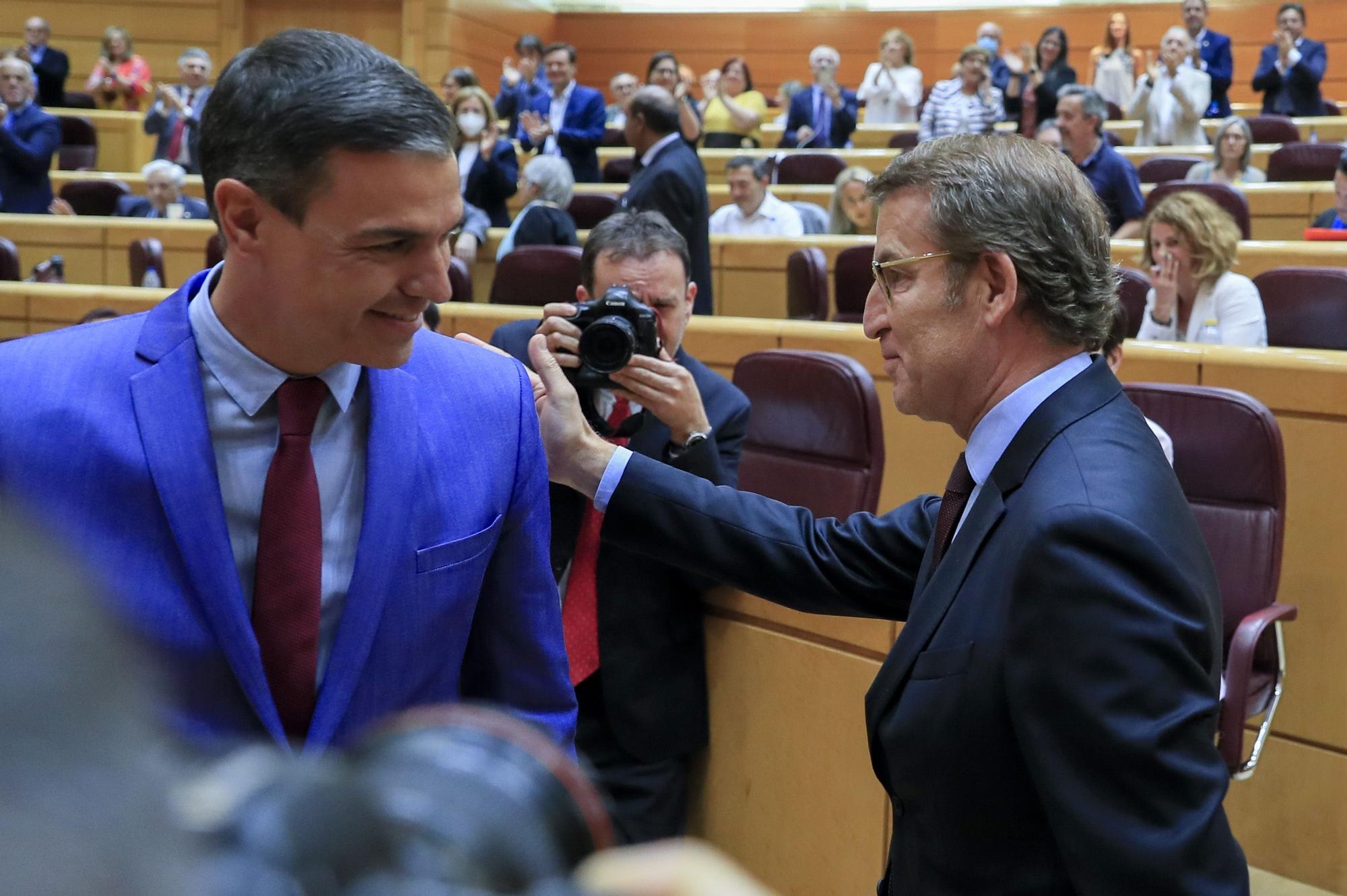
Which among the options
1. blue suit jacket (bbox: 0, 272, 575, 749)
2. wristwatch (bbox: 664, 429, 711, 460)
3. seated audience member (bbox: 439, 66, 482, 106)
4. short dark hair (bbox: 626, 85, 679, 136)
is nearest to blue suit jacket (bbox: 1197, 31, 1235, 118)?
seated audience member (bbox: 439, 66, 482, 106)

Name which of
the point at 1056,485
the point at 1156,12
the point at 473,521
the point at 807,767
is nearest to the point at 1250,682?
the point at 807,767

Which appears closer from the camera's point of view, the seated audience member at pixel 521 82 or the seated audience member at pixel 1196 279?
the seated audience member at pixel 1196 279

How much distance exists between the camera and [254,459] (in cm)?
111

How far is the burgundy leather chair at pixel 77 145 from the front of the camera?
1003 centimetres

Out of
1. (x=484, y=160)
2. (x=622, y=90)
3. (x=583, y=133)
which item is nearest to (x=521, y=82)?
(x=622, y=90)

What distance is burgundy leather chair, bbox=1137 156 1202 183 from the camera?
750 centimetres

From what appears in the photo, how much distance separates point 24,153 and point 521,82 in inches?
156

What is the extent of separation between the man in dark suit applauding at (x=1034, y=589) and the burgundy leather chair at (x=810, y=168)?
7362 millimetres

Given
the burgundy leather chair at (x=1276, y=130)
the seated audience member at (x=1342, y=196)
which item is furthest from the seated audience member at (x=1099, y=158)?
the burgundy leather chair at (x=1276, y=130)

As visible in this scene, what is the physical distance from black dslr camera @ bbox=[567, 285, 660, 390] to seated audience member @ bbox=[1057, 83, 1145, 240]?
4.57 m

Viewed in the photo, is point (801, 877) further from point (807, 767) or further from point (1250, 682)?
point (1250, 682)

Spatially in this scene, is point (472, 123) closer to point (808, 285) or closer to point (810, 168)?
point (810, 168)

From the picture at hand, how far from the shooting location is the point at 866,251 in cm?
516

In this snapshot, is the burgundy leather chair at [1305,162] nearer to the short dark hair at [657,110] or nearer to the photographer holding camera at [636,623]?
the short dark hair at [657,110]
